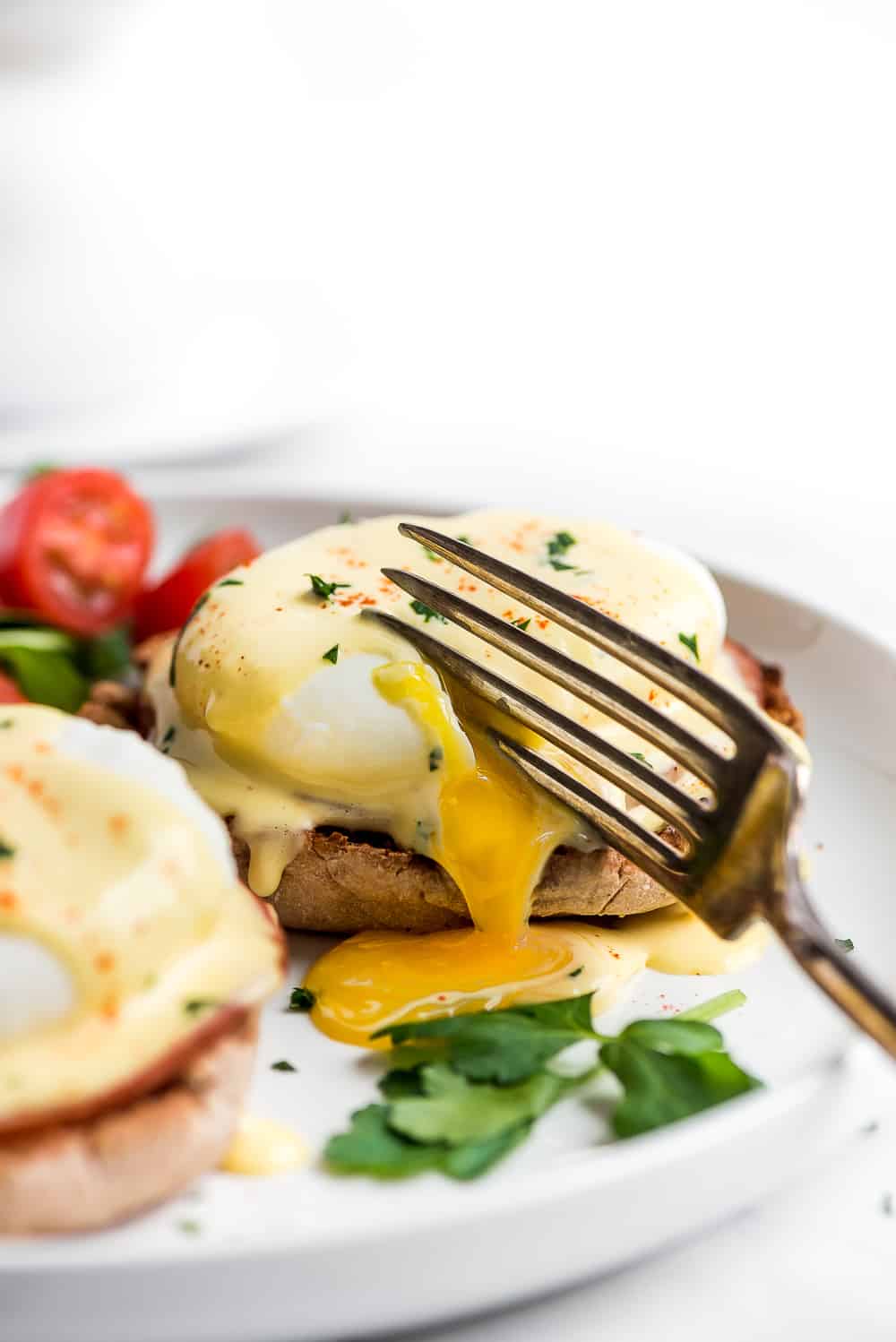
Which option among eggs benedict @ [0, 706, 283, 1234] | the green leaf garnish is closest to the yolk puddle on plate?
eggs benedict @ [0, 706, 283, 1234]

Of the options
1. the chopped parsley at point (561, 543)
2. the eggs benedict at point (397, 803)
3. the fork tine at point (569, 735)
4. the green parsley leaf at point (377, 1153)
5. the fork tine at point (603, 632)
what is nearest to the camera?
the green parsley leaf at point (377, 1153)

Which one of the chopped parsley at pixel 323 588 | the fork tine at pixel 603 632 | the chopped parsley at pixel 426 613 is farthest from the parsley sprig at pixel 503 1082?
the chopped parsley at pixel 323 588

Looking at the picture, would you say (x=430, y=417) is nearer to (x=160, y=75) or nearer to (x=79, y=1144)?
(x=160, y=75)

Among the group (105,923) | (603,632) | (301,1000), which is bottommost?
(301,1000)

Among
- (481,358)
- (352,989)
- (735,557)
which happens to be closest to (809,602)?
(735,557)

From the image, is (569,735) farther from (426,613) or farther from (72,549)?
(72,549)

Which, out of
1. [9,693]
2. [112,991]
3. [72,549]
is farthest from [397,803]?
[72,549]

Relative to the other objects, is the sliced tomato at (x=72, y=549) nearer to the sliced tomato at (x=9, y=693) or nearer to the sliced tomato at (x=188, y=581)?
the sliced tomato at (x=188, y=581)
